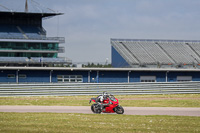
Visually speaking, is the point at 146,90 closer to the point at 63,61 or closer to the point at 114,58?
the point at 63,61

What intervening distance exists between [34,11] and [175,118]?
129ft

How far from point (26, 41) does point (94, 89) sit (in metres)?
23.6

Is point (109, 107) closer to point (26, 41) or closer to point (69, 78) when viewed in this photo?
point (69, 78)

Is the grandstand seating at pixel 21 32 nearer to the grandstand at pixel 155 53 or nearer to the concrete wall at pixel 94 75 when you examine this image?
the concrete wall at pixel 94 75

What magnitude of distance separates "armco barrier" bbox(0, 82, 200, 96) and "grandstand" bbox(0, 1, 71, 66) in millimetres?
19292

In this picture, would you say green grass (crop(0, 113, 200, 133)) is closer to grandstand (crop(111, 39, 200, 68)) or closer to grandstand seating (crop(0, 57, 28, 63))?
grandstand seating (crop(0, 57, 28, 63))

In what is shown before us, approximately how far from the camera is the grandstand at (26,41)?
4752 cm

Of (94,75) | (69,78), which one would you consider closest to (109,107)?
(69,78)

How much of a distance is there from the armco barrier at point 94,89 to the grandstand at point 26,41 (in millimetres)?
19292

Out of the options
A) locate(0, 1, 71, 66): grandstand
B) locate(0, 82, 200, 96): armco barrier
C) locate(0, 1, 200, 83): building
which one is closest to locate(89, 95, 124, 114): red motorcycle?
locate(0, 82, 200, 96): armco barrier

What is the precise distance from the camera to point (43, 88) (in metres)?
27.4

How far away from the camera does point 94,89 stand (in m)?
27.9

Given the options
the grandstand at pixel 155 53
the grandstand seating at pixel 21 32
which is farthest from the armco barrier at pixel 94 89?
the grandstand seating at pixel 21 32

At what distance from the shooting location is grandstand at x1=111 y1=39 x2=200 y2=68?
51.0 m
